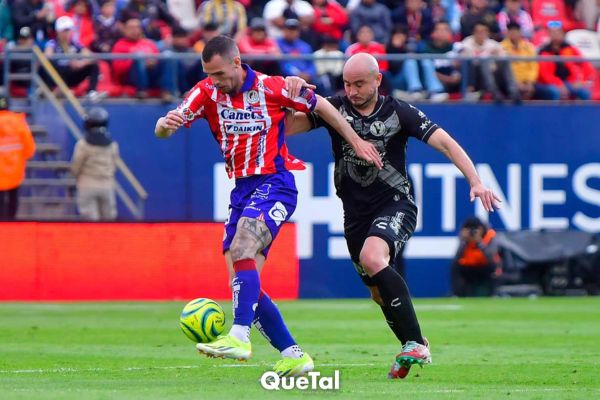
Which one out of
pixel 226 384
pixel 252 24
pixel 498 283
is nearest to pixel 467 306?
pixel 498 283

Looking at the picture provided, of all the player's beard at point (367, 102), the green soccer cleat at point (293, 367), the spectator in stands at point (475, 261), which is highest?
the player's beard at point (367, 102)

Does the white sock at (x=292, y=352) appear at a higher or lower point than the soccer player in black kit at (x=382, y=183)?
lower

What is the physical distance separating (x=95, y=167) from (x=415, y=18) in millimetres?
6383

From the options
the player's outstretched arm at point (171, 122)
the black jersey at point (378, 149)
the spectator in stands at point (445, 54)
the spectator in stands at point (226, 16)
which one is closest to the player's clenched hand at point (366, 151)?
the black jersey at point (378, 149)

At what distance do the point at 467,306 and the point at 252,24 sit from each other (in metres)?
6.13

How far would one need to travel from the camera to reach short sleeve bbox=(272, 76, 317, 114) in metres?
9.48

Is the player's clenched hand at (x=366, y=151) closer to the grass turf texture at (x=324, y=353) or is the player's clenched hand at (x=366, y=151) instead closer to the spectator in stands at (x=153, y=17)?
the grass turf texture at (x=324, y=353)

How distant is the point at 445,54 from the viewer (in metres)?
23.0

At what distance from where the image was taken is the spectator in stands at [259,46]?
2177 cm

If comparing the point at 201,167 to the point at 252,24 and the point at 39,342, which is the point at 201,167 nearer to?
the point at 252,24

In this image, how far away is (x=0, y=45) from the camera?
21.8 metres

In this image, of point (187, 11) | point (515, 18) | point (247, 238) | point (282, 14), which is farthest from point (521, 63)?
point (247, 238)

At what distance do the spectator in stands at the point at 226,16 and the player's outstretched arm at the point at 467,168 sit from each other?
13.0m

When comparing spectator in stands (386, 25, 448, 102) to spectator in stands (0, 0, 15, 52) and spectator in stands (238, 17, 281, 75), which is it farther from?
spectator in stands (0, 0, 15, 52)
